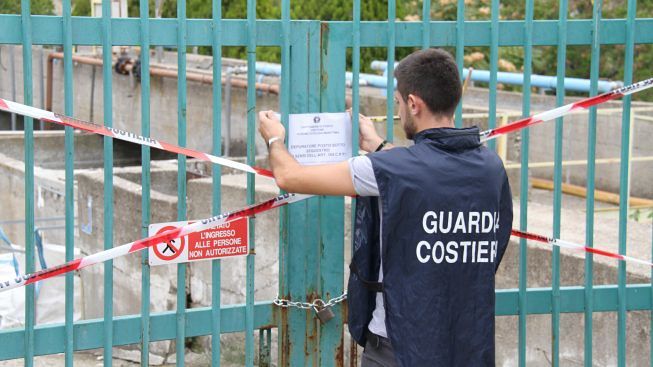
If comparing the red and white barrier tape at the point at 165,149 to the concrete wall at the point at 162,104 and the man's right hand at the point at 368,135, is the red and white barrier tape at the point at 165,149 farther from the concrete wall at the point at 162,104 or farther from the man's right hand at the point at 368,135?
the concrete wall at the point at 162,104

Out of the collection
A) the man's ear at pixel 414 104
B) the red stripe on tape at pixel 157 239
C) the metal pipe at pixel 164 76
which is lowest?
the metal pipe at pixel 164 76

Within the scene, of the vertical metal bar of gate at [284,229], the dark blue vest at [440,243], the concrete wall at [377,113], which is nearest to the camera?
the dark blue vest at [440,243]

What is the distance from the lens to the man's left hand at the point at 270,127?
3.86m

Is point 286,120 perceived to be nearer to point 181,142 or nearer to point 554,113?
point 181,142

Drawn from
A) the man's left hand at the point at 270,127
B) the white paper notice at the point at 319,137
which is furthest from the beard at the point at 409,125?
the white paper notice at the point at 319,137

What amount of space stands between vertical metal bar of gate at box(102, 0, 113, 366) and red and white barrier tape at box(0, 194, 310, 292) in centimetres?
8

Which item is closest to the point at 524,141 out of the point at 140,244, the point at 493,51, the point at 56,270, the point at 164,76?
the point at 493,51

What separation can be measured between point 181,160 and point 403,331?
3.46ft

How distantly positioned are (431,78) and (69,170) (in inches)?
52.1

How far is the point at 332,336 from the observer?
14.2 feet

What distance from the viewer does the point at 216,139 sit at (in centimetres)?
404

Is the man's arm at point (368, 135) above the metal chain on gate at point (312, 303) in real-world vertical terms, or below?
above

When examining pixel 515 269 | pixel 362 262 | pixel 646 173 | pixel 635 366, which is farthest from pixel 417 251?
pixel 646 173

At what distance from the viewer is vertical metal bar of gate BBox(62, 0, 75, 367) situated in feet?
12.2
